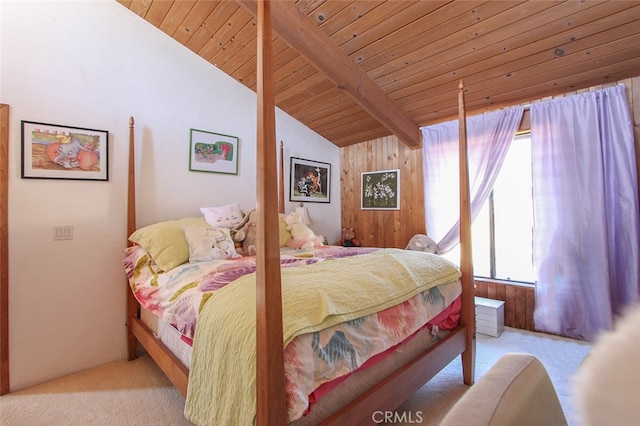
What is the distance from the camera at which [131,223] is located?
2.27 metres

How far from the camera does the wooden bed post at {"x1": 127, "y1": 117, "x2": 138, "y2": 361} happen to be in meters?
2.25

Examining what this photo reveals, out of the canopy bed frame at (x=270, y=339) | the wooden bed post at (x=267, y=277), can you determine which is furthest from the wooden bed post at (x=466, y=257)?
the wooden bed post at (x=267, y=277)

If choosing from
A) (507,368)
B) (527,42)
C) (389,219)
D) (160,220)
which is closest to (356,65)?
(527,42)

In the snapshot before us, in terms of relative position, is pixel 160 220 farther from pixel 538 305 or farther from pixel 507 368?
pixel 538 305

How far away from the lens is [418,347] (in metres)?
1.57

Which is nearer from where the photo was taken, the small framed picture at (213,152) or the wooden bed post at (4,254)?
the wooden bed post at (4,254)

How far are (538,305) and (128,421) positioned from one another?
3.08 metres

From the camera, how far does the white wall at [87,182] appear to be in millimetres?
1920

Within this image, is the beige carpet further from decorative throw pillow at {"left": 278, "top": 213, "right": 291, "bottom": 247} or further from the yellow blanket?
decorative throw pillow at {"left": 278, "top": 213, "right": 291, "bottom": 247}

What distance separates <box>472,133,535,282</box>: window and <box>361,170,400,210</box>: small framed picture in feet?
3.12

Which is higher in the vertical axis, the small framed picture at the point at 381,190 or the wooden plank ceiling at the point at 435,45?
the wooden plank ceiling at the point at 435,45

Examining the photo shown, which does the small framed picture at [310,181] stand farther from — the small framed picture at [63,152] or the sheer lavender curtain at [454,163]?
the small framed picture at [63,152]

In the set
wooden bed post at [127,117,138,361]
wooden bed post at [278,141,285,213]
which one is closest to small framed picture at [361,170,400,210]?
wooden bed post at [278,141,285,213]

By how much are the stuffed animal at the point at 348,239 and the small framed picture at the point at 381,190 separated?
14.8 inches
